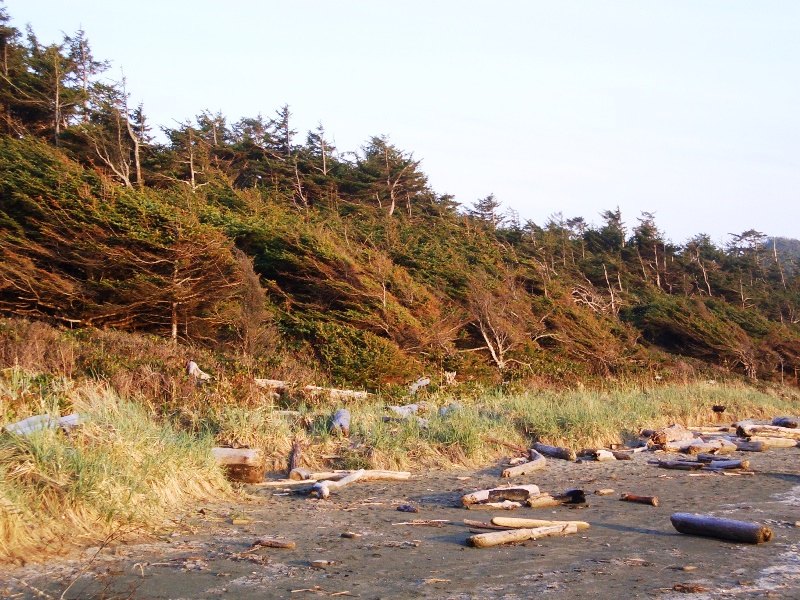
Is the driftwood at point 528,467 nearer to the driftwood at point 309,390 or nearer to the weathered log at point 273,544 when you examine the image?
the weathered log at point 273,544

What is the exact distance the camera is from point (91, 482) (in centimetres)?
515

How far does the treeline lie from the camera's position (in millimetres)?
15266

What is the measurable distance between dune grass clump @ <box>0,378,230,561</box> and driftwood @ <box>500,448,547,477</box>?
11.6 feet

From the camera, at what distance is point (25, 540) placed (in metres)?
4.52

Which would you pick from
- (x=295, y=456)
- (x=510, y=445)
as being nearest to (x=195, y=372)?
(x=295, y=456)

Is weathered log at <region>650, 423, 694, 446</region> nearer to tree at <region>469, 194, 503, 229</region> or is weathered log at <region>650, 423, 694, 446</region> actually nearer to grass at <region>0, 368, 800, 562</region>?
grass at <region>0, 368, 800, 562</region>

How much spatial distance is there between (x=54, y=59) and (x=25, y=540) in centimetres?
2453

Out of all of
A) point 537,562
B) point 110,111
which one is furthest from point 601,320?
point 537,562

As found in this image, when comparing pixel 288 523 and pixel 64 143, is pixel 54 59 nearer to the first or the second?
pixel 64 143

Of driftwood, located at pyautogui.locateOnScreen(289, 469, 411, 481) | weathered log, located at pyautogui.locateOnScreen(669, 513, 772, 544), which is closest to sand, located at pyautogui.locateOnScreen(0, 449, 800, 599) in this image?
weathered log, located at pyautogui.locateOnScreen(669, 513, 772, 544)

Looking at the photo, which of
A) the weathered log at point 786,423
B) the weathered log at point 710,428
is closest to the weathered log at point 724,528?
the weathered log at point 710,428

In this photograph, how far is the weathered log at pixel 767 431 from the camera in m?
12.2

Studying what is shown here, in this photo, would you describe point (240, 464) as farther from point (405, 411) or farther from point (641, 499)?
point (405, 411)

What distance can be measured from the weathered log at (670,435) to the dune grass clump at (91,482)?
7.32 m
